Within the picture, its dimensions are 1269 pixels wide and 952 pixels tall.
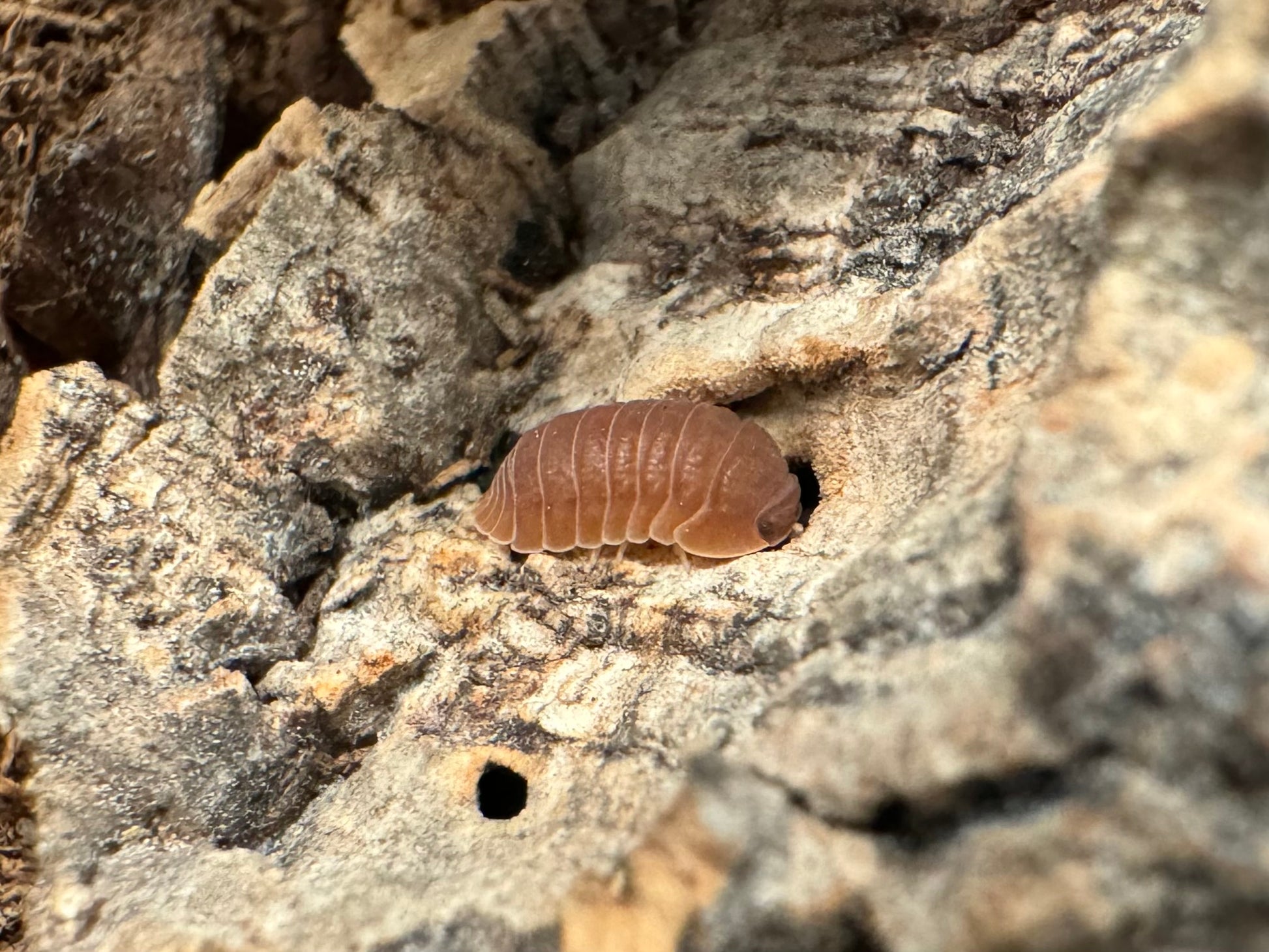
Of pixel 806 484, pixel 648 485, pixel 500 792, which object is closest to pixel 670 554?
pixel 648 485

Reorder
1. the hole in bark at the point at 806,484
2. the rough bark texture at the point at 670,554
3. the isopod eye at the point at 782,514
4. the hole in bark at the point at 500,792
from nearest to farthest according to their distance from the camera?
1. the rough bark texture at the point at 670,554
2. the hole in bark at the point at 500,792
3. the isopod eye at the point at 782,514
4. the hole in bark at the point at 806,484

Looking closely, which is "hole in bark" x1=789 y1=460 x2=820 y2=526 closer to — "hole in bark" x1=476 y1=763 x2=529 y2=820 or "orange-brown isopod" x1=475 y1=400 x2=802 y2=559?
"orange-brown isopod" x1=475 y1=400 x2=802 y2=559

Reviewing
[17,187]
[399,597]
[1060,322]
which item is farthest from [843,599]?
[17,187]

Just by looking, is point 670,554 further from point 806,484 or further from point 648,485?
point 806,484

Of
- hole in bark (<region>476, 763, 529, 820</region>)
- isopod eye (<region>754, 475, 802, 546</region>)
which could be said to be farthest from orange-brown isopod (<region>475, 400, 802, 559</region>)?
hole in bark (<region>476, 763, 529, 820</region>)

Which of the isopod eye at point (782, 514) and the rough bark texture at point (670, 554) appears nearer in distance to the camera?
the rough bark texture at point (670, 554)

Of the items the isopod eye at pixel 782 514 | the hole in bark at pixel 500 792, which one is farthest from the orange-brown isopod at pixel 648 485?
the hole in bark at pixel 500 792

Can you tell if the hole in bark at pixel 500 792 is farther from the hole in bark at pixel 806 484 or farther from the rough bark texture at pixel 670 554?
the hole in bark at pixel 806 484
